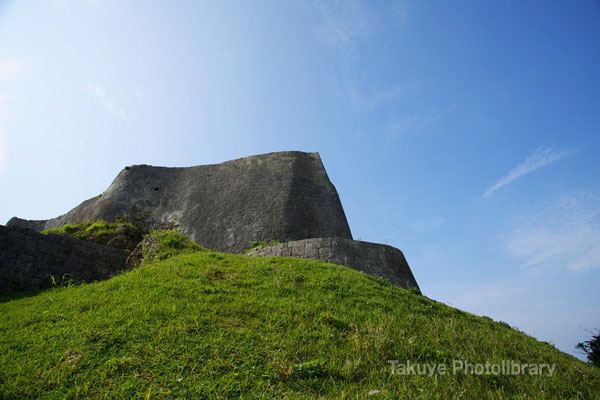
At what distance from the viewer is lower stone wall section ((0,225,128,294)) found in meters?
9.46

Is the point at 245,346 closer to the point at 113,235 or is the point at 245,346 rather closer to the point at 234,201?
the point at 113,235

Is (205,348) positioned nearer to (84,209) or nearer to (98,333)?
(98,333)

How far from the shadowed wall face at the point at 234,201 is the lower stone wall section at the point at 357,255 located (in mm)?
3645

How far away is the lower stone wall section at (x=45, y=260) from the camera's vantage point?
946 cm

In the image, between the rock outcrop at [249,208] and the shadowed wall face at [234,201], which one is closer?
A: the rock outcrop at [249,208]

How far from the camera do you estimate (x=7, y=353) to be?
13.8ft

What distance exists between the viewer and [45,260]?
33.2ft

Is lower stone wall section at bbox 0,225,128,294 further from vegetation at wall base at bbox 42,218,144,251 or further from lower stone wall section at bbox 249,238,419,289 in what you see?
lower stone wall section at bbox 249,238,419,289

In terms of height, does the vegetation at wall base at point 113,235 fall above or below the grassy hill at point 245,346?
above

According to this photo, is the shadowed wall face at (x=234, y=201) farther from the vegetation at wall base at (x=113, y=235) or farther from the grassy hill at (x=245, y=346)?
the grassy hill at (x=245, y=346)

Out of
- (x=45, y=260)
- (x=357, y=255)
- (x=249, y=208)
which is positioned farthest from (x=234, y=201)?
(x=45, y=260)

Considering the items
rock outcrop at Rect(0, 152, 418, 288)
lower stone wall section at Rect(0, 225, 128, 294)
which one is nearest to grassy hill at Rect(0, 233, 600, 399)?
lower stone wall section at Rect(0, 225, 128, 294)

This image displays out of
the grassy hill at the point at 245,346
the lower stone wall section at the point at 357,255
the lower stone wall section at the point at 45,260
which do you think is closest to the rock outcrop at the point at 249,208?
the lower stone wall section at the point at 357,255

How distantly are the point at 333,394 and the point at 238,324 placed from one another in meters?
2.00
